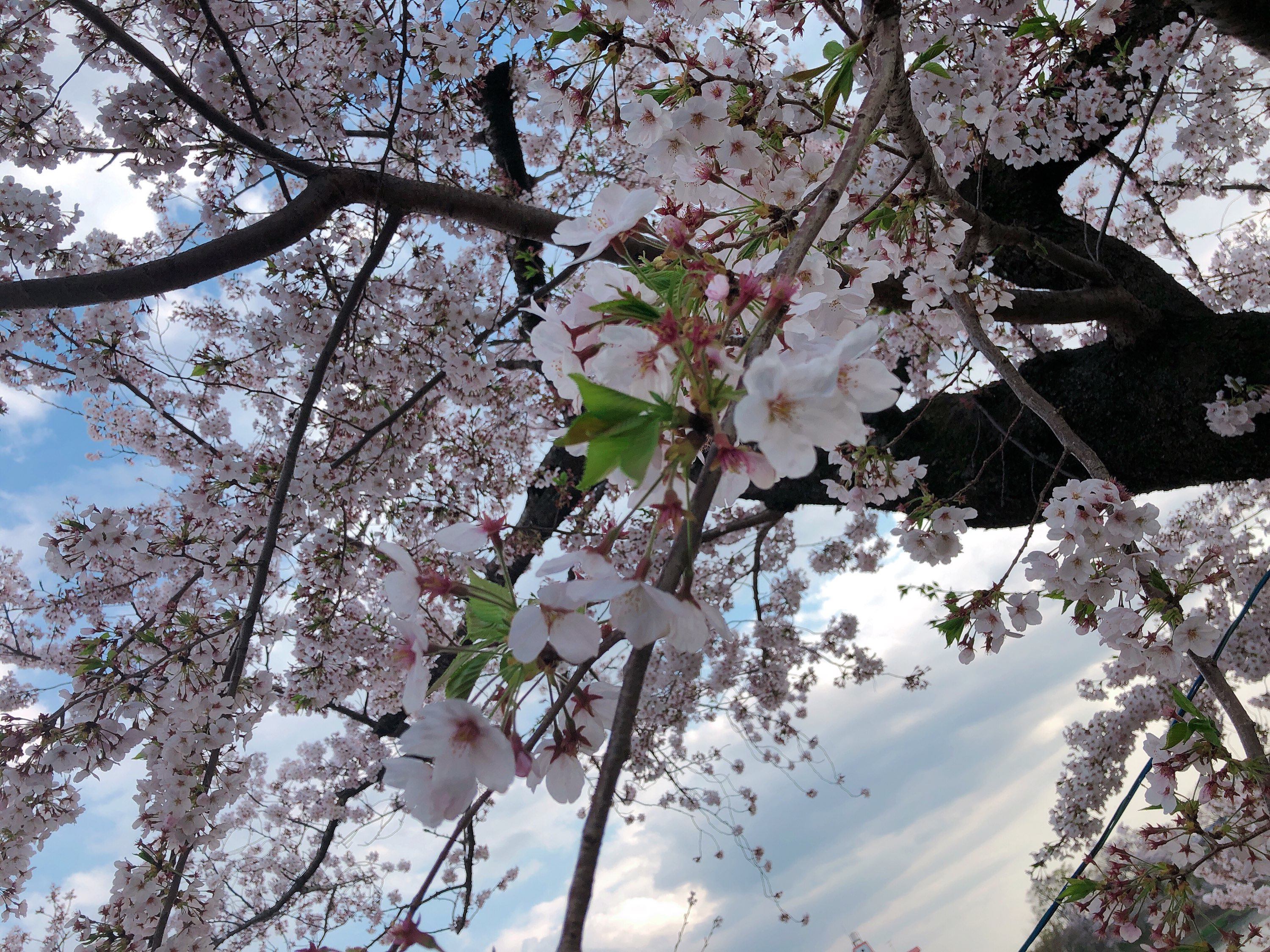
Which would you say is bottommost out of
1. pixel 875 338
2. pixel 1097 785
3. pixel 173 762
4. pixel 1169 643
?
pixel 1097 785

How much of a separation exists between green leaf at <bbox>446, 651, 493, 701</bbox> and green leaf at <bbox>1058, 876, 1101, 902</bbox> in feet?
5.35

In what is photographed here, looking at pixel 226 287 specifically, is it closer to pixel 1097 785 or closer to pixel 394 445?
pixel 394 445

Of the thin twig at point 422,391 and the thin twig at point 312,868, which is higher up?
the thin twig at point 422,391

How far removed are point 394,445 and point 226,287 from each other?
398 centimetres

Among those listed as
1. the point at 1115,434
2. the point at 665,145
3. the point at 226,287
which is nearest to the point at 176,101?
the point at 665,145

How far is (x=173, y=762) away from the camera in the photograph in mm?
2043

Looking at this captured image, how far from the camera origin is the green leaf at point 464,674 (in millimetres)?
693

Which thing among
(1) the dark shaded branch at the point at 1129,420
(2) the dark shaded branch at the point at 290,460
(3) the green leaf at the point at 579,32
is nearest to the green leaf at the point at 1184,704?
(1) the dark shaded branch at the point at 1129,420

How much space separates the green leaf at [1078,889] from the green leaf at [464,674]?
1630 millimetres

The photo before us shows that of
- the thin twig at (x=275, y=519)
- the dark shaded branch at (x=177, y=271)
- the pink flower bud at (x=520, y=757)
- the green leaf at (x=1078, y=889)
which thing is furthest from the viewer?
the thin twig at (x=275, y=519)

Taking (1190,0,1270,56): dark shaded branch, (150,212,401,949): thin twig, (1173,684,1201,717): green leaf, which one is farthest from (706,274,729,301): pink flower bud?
(1190,0,1270,56): dark shaded branch

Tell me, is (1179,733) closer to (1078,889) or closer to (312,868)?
(1078,889)

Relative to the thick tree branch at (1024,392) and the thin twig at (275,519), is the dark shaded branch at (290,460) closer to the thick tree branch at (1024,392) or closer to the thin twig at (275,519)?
the thin twig at (275,519)

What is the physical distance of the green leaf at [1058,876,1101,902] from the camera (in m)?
1.54
